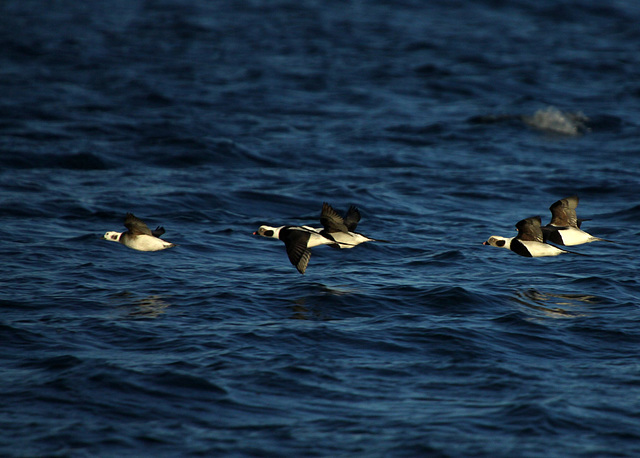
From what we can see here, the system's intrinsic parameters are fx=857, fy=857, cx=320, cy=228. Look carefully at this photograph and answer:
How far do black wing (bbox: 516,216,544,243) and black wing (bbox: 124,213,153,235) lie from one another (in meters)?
7.13

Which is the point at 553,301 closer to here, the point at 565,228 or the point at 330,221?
the point at 565,228

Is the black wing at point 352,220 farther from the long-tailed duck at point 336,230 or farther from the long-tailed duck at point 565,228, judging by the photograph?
the long-tailed duck at point 565,228

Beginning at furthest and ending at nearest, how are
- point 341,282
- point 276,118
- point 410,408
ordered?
point 276,118 → point 341,282 → point 410,408

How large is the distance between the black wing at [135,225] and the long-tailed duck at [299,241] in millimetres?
2317

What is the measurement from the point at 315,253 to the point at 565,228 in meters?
5.17

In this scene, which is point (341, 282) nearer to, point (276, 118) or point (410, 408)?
point (410, 408)

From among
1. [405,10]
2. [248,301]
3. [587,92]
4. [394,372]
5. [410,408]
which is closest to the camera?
[410,408]

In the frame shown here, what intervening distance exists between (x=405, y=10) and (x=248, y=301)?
140 ft

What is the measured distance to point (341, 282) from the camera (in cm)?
1608

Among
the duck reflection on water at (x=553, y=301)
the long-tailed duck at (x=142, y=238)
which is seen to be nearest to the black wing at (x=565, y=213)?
the duck reflection on water at (x=553, y=301)

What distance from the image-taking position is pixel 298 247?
1518 centimetres

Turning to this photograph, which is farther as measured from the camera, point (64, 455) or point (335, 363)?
point (335, 363)

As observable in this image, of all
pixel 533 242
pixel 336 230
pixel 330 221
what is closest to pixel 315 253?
pixel 336 230

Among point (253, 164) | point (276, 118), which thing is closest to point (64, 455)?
point (253, 164)
